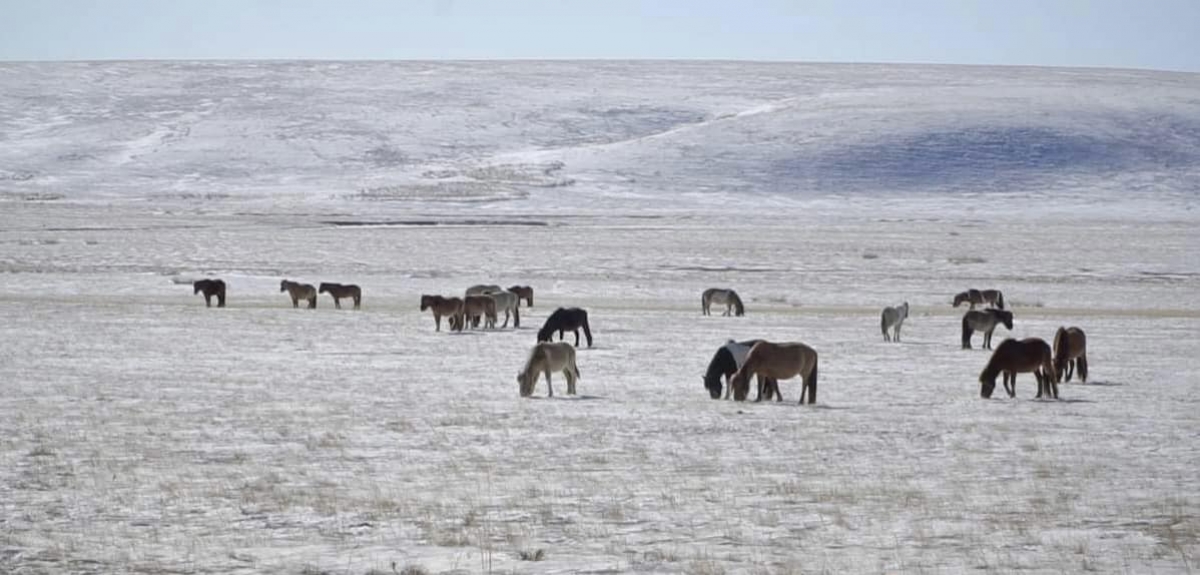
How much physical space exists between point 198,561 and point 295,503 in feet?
6.16

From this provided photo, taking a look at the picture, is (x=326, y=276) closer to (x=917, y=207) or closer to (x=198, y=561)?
(x=198, y=561)

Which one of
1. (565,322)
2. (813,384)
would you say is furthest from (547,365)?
(565,322)

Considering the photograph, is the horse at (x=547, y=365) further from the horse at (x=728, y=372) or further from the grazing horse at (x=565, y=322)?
the grazing horse at (x=565, y=322)

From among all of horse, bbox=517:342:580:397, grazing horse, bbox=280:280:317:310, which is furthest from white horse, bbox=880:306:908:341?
grazing horse, bbox=280:280:317:310

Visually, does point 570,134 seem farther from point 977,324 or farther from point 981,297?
point 977,324

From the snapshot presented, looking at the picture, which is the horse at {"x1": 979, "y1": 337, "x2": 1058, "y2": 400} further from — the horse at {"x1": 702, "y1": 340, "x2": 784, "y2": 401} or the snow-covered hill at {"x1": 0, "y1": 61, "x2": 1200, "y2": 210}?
the snow-covered hill at {"x1": 0, "y1": 61, "x2": 1200, "y2": 210}

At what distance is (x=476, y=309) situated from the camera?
97.9 ft

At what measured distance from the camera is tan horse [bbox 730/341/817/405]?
17.7 metres

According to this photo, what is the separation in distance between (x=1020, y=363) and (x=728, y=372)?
3453mm

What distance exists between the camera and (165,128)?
11131 centimetres

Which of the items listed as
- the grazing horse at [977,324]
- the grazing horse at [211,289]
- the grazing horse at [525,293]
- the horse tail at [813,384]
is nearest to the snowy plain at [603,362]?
the horse tail at [813,384]

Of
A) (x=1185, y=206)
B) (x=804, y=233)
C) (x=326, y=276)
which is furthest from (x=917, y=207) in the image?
(x=326, y=276)

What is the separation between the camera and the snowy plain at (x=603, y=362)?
31.8 ft

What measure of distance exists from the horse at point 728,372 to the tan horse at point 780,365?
375 millimetres
